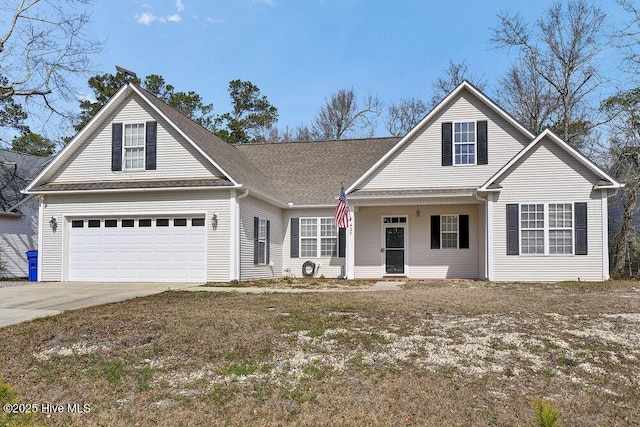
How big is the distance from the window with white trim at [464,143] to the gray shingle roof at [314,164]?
4.40 m

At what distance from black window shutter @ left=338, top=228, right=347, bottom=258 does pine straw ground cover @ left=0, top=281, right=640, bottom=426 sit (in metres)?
9.41

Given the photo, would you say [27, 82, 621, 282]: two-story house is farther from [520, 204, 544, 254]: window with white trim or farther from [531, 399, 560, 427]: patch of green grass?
[531, 399, 560, 427]: patch of green grass

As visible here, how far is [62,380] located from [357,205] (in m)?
13.5

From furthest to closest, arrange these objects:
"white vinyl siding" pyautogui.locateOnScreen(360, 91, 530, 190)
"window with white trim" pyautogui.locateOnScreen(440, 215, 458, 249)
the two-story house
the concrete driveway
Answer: "window with white trim" pyautogui.locateOnScreen(440, 215, 458, 249)
"white vinyl siding" pyautogui.locateOnScreen(360, 91, 530, 190)
the two-story house
the concrete driveway

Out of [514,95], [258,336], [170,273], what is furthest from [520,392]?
[514,95]

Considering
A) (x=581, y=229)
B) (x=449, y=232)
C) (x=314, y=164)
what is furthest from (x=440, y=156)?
(x=314, y=164)

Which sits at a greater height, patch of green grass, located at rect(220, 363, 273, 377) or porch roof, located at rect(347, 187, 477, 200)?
porch roof, located at rect(347, 187, 477, 200)

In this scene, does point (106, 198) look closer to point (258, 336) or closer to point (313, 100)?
point (258, 336)

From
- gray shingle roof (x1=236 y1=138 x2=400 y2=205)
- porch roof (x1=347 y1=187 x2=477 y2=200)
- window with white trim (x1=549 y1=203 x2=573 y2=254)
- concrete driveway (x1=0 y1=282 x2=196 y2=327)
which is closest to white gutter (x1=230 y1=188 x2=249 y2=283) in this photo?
concrete driveway (x1=0 y1=282 x2=196 y2=327)

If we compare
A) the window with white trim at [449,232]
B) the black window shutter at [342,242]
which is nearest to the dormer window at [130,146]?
the black window shutter at [342,242]

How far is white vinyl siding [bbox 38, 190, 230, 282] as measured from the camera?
1673cm

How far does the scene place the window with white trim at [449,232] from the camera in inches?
758

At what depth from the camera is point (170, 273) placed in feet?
56.3

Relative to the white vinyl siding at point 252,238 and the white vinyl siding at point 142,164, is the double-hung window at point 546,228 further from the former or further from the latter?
the white vinyl siding at point 142,164
